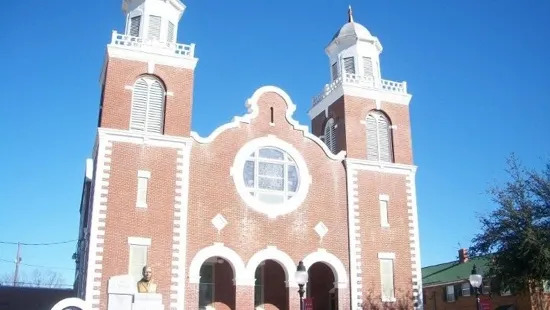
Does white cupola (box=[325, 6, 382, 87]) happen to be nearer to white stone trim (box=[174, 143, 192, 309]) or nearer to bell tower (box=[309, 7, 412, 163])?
bell tower (box=[309, 7, 412, 163])

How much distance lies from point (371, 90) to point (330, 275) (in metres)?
9.88

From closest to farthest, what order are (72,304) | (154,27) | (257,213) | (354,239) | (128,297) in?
(128,297), (72,304), (257,213), (354,239), (154,27)

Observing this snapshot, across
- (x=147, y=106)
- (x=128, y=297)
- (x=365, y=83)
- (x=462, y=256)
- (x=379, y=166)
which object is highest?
(x=365, y=83)

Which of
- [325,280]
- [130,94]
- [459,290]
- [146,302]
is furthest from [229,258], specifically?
[459,290]

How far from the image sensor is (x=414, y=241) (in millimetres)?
29406

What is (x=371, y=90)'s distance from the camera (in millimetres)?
31484

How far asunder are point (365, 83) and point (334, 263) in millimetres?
9984

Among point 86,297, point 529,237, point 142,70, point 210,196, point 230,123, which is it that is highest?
point 142,70

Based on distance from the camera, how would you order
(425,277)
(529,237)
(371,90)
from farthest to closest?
(425,277)
(371,90)
(529,237)

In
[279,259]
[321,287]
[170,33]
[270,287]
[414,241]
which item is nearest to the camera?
[279,259]

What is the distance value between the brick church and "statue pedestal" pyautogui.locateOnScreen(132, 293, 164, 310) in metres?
4.72

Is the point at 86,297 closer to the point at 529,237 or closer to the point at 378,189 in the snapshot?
the point at 378,189

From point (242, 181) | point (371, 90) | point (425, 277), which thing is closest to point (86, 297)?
point (242, 181)

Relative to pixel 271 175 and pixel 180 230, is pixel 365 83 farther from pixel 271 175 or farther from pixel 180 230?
pixel 180 230
